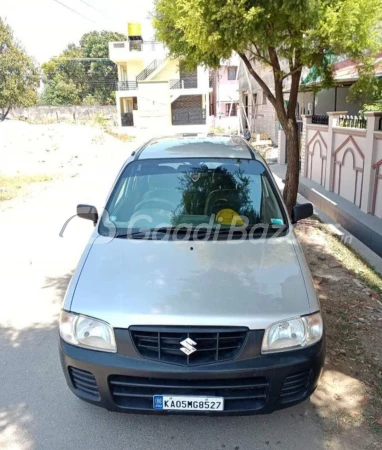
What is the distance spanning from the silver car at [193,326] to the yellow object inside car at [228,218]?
0.26 metres

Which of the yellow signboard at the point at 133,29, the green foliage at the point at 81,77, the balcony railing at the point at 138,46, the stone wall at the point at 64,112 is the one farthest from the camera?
the green foliage at the point at 81,77

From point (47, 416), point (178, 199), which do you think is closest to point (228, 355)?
point (47, 416)

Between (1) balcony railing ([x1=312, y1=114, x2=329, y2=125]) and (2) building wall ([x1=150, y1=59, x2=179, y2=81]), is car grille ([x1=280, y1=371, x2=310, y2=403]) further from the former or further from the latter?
(2) building wall ([x1=150, y1=59, x2=179, y2=81])

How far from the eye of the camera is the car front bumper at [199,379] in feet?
8.14

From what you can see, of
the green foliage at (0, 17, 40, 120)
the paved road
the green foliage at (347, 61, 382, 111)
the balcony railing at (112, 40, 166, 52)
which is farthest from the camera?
the balcony railing at (112, 40, 166, 52)

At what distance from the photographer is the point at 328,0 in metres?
5.10

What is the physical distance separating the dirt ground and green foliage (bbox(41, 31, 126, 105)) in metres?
57.8

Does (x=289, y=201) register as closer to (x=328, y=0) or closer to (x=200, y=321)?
(x=328, y=0)

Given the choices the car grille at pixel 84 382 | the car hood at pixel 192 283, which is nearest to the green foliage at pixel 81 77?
the car hood at pixel 192 283

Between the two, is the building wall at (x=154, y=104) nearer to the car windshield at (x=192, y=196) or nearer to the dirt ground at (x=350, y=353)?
the dirt ground at (x=350, y=353)

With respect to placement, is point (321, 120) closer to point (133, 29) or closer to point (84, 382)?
point (84, 382)

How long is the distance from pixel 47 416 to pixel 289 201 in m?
5.56

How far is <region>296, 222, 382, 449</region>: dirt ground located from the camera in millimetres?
2883

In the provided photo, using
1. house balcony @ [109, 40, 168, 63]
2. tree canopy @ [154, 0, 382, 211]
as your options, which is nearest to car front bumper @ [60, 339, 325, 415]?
tree canopy @ [154, 0, 382, 211]
